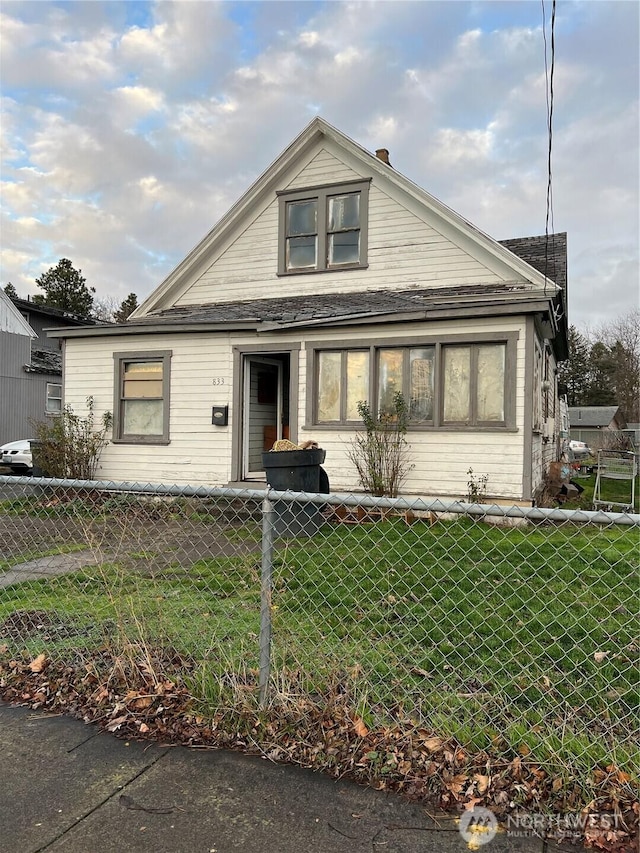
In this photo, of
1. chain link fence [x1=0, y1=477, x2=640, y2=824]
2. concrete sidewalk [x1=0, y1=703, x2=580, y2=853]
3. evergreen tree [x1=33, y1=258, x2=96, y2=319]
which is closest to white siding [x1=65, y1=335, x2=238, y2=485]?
chain link fence [x1=0, y1=477, x2=640, y2=824]

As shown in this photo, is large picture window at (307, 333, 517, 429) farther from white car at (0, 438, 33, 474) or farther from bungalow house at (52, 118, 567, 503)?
white car at (0, 438, 33, 474)

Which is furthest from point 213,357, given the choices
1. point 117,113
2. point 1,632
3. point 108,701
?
point 108,701

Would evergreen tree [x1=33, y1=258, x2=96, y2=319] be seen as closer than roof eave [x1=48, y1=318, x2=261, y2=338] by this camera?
No

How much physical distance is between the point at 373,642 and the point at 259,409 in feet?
25.1

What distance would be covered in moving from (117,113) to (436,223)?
22.6 feet

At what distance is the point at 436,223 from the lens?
10.4m

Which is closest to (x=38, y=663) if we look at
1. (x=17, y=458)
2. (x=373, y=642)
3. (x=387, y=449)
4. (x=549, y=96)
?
(x=373, y=642)

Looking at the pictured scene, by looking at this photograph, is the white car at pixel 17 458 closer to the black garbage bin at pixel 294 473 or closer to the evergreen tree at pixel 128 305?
the black garbage bin at pixel 294 473

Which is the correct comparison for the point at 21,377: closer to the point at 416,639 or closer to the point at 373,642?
the point at 373,642

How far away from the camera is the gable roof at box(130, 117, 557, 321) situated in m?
9.88

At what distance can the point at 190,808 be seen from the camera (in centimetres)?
217

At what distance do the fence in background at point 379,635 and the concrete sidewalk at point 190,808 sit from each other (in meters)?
0.30

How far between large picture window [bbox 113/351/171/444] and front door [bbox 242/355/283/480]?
1.55 m

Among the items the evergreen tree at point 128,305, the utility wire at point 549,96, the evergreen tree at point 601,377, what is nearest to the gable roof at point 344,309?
the utility wire at point 549,96
